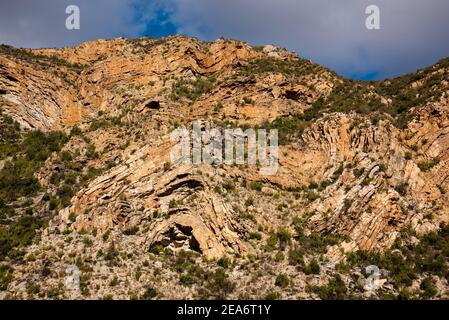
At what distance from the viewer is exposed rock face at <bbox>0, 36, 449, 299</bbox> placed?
94.5 ft

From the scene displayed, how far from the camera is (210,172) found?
109 feet

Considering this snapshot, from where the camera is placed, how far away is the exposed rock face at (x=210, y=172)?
2881 centimetres

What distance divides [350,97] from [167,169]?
17.6m

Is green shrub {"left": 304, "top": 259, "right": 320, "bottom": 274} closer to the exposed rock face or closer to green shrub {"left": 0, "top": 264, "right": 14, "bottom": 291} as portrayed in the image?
the exposed rock face

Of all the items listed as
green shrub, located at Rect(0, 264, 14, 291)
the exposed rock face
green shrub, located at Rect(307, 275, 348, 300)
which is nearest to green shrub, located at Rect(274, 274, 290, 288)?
the exposed rock face

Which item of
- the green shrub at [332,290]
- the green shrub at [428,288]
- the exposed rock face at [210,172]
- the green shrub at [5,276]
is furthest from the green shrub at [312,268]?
the green shrub at [5,276]

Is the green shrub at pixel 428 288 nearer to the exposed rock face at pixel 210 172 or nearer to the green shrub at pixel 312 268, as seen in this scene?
the exposed rock face at pixel 210 172

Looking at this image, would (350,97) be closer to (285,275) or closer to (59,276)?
(285,275)

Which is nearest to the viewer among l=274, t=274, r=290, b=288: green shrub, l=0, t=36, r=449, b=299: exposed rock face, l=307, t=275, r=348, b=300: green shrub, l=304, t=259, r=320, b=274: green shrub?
l=307, t=275, r=348, b=300: green shrub

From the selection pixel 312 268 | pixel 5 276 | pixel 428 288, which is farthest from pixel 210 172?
pixel 428 288
